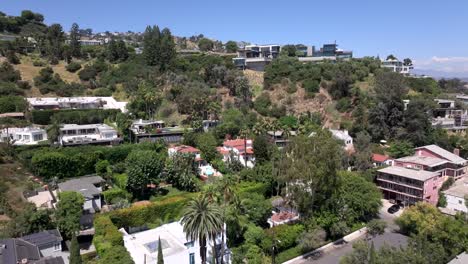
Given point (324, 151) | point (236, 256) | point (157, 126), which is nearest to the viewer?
→ point (236, 256)

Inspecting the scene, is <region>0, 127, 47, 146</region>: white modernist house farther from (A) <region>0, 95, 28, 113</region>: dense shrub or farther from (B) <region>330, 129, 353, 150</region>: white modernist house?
(B) <region>330, 129, 353, 150</region>: white modernist house

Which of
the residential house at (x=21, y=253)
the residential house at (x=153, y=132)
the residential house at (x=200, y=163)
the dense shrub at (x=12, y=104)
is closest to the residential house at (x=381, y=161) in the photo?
the residential house at (x=200, y=163)

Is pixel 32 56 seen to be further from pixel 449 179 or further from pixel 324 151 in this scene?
pixel 449 179

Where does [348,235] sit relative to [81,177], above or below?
below

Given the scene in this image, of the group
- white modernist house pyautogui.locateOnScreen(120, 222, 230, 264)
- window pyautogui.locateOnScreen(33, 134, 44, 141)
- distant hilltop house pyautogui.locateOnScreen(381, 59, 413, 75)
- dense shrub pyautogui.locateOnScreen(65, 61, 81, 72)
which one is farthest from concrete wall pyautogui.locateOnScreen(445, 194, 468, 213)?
dense shrub pyautogui.locateOnScreen(65, 61, 81, 72)

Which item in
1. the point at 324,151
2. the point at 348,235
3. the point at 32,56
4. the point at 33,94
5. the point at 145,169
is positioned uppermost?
the point at 32,56

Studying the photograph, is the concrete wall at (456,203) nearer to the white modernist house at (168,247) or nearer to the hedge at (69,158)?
the white modernist house at (168,247)

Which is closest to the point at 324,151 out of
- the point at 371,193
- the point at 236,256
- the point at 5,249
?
the point at 371,193
